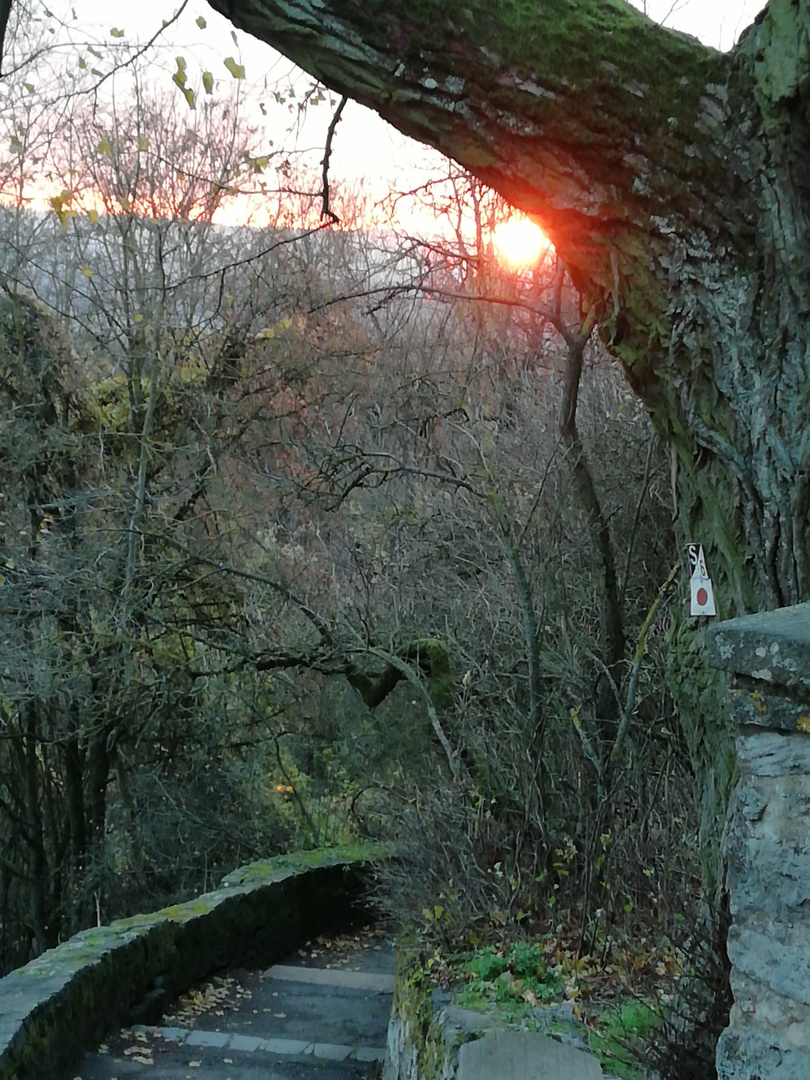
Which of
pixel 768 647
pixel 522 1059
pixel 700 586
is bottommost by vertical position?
pixel 522 1059

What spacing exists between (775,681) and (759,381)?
190 centimetres

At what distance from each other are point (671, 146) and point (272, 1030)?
6.13 metres

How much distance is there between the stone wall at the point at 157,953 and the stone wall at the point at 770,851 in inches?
155

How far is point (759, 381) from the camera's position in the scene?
3396 mm

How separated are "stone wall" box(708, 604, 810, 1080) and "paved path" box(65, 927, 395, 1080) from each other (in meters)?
4.50

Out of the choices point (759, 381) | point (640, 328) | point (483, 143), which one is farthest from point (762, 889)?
point (483, 143)

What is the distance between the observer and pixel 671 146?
11.0 ft

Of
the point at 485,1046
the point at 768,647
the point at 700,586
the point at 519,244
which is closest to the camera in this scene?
the point at 768,647

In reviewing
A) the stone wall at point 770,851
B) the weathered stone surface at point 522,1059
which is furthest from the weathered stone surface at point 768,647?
the weathered stone surface at point 522,1059

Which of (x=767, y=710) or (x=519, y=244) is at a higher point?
(x=519, y=244)

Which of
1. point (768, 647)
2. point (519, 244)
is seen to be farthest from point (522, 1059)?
point (519, 244)

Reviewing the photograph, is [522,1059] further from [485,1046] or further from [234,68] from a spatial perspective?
[234,68]

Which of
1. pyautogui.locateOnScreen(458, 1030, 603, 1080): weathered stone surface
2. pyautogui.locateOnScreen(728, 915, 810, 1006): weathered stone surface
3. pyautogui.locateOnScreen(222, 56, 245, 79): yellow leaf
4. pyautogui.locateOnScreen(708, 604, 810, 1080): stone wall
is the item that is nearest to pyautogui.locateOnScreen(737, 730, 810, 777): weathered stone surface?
pyautogui.locateOnScreen(708, 604, 810, 1080): stone wall

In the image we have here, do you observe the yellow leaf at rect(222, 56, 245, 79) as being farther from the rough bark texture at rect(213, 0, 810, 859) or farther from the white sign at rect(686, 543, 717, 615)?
the white sign at rect(686, 543, 717, 615)
